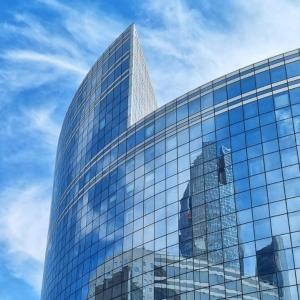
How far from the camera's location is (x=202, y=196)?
207 ft

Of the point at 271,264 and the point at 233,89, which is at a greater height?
the point at 233,89

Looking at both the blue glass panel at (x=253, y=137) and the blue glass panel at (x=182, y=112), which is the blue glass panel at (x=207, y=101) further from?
the blue glass panel at (x=253, y=137)

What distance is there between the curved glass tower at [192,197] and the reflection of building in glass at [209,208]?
11cm

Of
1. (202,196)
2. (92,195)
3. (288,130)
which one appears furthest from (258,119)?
(92,195)

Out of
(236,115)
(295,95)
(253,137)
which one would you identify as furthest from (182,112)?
(295,95)

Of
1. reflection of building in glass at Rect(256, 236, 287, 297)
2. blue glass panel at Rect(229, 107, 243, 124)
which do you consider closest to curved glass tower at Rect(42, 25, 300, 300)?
reflection of building in glass at Rect(256, 236, 287, 297)

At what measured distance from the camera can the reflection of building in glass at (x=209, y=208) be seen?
2323 inches

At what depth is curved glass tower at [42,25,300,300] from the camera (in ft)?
185

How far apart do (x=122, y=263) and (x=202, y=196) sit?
501 inches

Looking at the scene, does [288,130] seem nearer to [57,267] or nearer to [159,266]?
[159,266]

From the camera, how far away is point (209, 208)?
202 ft

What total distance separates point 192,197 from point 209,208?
3.14 metres

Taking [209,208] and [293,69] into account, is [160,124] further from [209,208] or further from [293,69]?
[293,69]

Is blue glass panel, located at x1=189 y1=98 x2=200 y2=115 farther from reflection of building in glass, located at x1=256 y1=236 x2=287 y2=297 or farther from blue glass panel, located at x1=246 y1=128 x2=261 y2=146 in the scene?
reflection of building in glass, located at x1=256 y1=236 x2=287 y2=297
